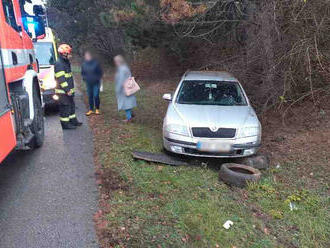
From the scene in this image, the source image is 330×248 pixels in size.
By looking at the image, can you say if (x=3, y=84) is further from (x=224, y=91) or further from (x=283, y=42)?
(x=283, y=42)

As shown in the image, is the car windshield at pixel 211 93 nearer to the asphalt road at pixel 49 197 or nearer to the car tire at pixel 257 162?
the car tire at pixel 257 162

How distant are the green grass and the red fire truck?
1390mm

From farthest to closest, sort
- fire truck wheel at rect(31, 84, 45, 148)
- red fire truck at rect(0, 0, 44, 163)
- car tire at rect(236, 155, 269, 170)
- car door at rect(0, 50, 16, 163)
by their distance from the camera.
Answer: fire truck wheel at rect(31, 84, 45, 148), car tire at rect(236, 155, 269, 170), red fire truck at rect(0, 0, 44, 163), car door at rect(0, 50, 16, 163)

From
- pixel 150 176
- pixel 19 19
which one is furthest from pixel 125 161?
pixel 19 19

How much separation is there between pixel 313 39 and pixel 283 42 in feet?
2.28

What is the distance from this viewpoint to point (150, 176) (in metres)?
4.73

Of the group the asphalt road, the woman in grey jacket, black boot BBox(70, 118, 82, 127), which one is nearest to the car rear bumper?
the asphalt road

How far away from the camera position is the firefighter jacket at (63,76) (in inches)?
268

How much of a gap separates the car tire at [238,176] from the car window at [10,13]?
375 cm

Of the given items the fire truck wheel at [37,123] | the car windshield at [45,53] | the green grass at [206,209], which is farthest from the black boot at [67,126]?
the car windshield at [45,53]

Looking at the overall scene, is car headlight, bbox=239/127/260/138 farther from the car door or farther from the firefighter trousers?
the firefighter trousers

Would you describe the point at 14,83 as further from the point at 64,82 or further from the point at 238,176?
the point at 238,176

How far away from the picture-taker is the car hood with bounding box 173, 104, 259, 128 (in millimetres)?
5012

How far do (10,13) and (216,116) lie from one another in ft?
11.6
